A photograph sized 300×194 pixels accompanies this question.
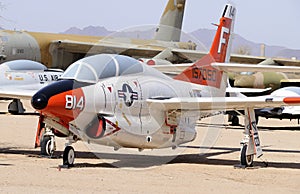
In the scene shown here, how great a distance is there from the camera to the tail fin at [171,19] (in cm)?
5110

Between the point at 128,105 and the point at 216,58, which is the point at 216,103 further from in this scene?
the point at 216,58

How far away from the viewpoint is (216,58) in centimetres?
1784

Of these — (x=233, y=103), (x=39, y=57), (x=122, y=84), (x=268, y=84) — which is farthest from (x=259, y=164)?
(x=39, y=57)

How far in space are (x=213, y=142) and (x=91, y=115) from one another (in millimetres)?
8672

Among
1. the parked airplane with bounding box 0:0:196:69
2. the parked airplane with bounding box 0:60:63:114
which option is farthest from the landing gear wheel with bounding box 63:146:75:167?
the parked airplane with bounding box 0:0:196:69

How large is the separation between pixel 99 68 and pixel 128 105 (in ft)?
3.09

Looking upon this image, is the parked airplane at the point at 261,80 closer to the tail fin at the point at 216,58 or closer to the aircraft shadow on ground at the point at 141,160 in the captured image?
the tail fin at the point at 216,58

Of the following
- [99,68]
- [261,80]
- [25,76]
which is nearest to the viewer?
[99,68]

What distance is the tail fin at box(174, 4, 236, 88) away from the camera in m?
16.7

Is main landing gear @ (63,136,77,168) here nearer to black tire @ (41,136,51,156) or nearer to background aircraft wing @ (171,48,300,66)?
black tire @ (41,136,51,156)

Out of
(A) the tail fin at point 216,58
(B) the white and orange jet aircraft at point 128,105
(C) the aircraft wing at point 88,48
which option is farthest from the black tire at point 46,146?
(C) the aircraft wing at point 88,48

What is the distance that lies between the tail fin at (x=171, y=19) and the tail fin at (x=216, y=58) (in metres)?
32.0

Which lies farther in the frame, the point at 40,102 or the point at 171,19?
the point at 171,19

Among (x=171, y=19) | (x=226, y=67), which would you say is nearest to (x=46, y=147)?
(x=226, y=67)
